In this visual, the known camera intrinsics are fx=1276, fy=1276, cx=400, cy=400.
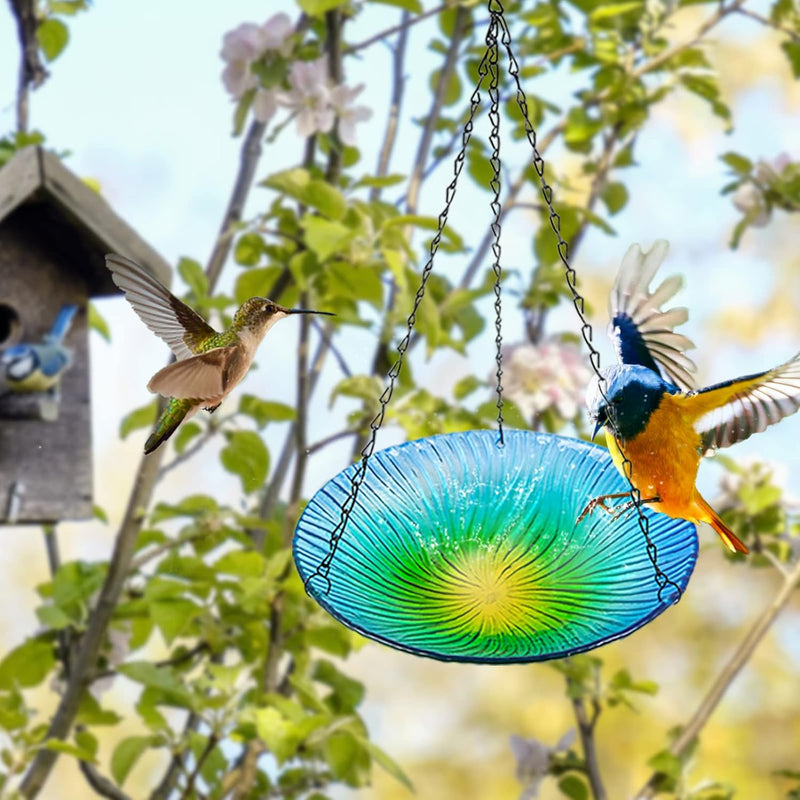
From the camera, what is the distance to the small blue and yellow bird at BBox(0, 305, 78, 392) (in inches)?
63.8

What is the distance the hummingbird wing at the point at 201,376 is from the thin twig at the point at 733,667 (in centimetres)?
116

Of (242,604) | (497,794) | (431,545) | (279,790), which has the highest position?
(431,545)

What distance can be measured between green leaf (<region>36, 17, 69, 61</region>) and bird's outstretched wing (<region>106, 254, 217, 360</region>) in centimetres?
117

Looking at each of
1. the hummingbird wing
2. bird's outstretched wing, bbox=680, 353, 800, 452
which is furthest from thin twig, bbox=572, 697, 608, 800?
the hummingbird wing

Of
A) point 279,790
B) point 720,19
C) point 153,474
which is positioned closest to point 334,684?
point 279,790

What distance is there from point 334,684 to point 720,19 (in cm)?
124

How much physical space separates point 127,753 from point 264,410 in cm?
49

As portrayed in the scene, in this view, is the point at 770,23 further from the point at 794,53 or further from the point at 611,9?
the point at 611,9

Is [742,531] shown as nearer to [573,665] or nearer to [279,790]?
[573,665]

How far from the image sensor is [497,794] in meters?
4.43

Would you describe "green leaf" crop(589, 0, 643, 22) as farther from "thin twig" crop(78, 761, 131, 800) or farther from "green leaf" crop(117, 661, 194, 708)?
"thin twig" crop(78, 761, 131, 800)

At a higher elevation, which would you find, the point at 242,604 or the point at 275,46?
the point at 275,46

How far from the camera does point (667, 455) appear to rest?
90 cm

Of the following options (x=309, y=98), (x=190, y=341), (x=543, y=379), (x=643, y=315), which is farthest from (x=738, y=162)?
(x=190, y=341)
